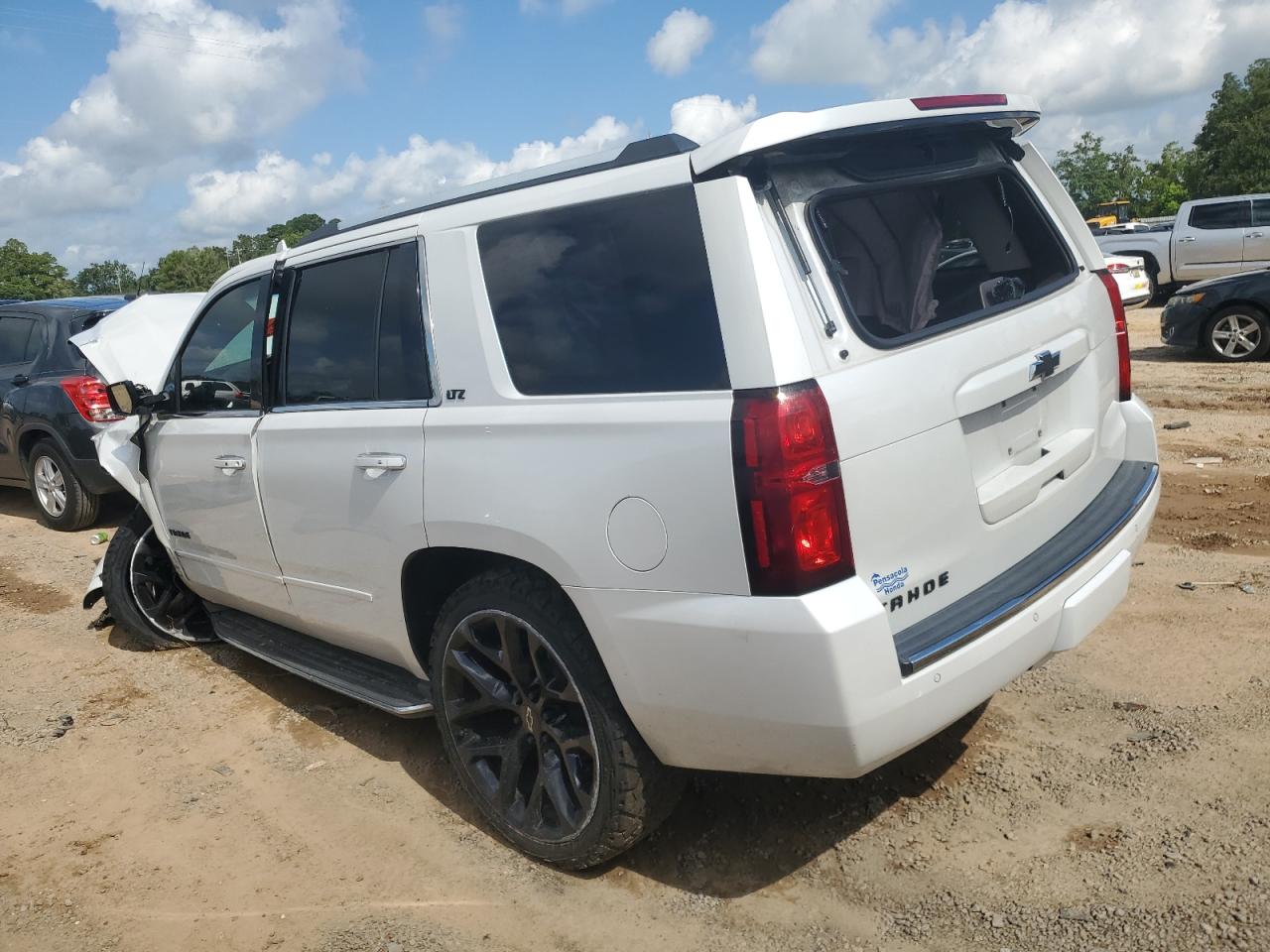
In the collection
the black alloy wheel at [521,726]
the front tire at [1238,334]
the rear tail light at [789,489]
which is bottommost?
the front tire at [1238,334]

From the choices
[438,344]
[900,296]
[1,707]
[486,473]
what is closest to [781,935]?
[486,473]

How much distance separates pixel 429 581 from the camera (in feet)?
11.2

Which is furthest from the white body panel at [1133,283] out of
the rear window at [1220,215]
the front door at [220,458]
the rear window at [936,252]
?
the front door at [220,458]

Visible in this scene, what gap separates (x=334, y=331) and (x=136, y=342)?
2.35 meters

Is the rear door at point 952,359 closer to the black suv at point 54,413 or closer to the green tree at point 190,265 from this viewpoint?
the black suv at point 54,413

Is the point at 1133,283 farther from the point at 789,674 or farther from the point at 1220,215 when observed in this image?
the point at 789,674

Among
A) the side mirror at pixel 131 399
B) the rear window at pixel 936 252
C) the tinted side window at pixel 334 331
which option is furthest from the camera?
the side mirror at pixel 131 399

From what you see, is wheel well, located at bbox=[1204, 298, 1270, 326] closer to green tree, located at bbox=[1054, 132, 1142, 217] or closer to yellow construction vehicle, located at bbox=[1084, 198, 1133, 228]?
yellow construction vehicle, located at bbox=[1084, 198, 1133, 228]

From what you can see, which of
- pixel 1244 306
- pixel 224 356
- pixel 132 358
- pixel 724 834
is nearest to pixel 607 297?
pixel 724 834

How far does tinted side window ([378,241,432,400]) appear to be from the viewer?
327 cm

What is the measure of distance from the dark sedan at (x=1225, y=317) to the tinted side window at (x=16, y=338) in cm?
1152

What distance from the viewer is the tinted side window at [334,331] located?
3.52 meters

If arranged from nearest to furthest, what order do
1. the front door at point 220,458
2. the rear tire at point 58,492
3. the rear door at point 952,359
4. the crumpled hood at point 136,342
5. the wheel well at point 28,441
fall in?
the rear door at point 952,359, the front door at point 220,458, the crumpled hood at point 136,342, the rear tire at point 58,492, the wheel well at point 28,441

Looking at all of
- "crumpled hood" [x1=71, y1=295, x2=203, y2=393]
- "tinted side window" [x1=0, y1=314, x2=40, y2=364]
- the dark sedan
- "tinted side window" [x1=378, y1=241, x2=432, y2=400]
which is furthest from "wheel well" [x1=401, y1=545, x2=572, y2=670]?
the dark sedan
